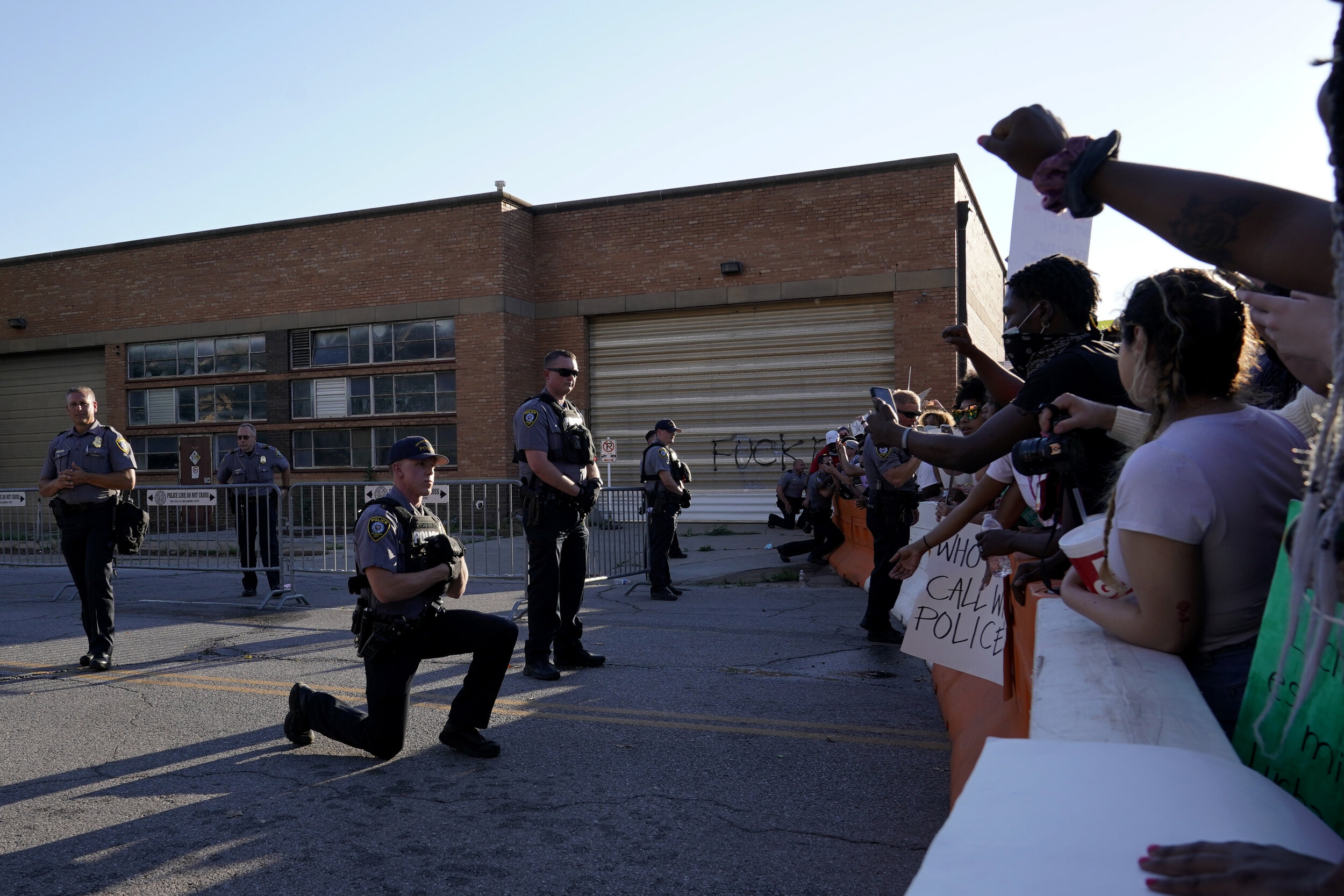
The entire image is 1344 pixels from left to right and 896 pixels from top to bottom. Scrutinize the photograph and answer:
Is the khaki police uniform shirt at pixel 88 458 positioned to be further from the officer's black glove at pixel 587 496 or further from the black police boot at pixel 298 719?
the officer's black glove at pixel 587 496

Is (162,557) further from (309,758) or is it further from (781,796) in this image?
(781,796)

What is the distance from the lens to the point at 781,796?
14.4ft

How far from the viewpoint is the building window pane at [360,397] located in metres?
25.8

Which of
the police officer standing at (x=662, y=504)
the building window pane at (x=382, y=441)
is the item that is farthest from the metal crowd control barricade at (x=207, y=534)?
the building window pane at (x=382, y=441)

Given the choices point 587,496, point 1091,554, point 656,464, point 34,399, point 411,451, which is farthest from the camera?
point 34,399

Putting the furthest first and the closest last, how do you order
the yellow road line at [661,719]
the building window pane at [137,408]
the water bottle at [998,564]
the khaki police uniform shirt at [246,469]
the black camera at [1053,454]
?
the building window pane at [137,408], the khaki police uniform shirt at [246,469], the yellow road line at [661,719], the water bottle at [998,564], the black camera at [1053,454]

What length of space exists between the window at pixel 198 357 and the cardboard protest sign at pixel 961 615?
24929mm

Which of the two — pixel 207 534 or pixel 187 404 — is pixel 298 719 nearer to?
pixel 207 534

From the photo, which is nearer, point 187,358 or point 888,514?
point 888,514

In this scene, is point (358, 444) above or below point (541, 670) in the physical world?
above

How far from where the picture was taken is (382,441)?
25.7 meters

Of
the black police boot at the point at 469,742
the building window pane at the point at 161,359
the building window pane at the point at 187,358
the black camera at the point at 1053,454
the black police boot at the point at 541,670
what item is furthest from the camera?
the building window pane at the point at 161,359

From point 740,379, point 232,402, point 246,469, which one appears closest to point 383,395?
point 232,402

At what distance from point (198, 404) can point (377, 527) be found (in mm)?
25527
